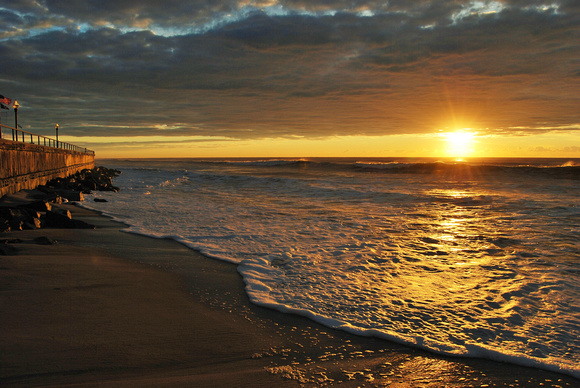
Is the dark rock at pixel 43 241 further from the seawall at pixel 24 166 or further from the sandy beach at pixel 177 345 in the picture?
the seawall at pixel 24 166

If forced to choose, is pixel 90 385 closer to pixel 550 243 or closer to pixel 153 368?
pixel 153 368

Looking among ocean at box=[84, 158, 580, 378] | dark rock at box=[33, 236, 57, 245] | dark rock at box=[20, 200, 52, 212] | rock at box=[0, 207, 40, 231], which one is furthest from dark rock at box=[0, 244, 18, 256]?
dark rock at box=[20, 200, 52, 212]

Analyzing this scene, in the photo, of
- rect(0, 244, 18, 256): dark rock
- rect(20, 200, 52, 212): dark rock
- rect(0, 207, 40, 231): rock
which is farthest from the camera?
rect(20, 200, 52, 212): dark rock

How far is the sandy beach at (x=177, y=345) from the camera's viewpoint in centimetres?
273

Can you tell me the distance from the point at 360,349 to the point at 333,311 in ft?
2.68

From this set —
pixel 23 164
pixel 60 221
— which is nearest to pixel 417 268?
pixel 60 221

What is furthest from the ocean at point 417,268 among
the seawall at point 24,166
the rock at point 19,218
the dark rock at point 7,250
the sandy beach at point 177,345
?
the dark rock at point 7,250

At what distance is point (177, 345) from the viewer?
3.17 metres

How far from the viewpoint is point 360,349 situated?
330cm

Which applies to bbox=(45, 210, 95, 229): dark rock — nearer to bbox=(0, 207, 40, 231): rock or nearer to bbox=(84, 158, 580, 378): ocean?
bbox=(0, 207, 40, 231): rock

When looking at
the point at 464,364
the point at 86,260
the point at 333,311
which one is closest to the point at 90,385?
the point at 333,311

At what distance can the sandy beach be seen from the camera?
2732 mm

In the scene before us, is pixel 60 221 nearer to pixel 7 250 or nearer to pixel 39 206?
pixel 39 206

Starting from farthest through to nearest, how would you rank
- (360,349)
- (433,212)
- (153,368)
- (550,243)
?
1. (433,212)
2. (550,243)
3. (360,349)
4. (153,368)
